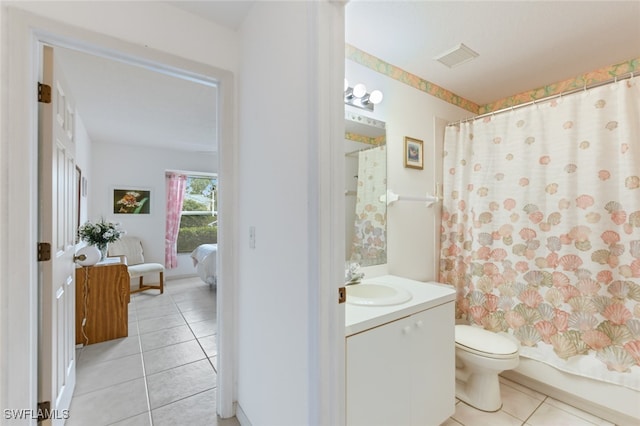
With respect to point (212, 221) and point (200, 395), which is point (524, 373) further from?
point (212, 221)

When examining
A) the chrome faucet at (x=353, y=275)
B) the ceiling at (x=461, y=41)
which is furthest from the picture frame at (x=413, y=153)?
the chrome faucet at (x=353, y=275)

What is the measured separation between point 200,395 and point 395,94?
2.57 m

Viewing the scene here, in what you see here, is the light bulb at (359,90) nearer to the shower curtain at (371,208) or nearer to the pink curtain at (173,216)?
the shower curtain at (371,208)

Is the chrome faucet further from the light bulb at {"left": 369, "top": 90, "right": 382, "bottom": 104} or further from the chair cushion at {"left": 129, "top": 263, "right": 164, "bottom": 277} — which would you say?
the chair cushion at {"left": 129, "top": 263, "right": 164, "bottom": 277}

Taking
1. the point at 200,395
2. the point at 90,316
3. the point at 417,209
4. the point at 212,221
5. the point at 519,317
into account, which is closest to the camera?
the point at 200,395

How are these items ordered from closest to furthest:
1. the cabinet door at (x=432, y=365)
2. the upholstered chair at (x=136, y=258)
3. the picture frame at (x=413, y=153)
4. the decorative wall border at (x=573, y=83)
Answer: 1. the cabinet door at (x=432, y=365)
2. the decorative wall border at (x=573, y=83)
3. the picture frame at (x=413, y=153)
4. the upholstered chair at (x=136, y=258)

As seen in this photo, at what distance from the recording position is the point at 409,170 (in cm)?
220

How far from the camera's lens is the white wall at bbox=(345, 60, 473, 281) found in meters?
2.05

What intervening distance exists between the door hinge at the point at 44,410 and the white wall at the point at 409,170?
202 cm

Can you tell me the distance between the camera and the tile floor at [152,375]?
1.70m

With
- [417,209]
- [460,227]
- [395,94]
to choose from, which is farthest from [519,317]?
[395,94]

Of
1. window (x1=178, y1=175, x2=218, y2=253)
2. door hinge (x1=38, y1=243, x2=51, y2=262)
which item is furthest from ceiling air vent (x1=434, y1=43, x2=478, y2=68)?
window (x1=178, y1=175, x2=218, y2=253)

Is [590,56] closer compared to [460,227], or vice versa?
[590,56]

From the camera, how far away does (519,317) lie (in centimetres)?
203
